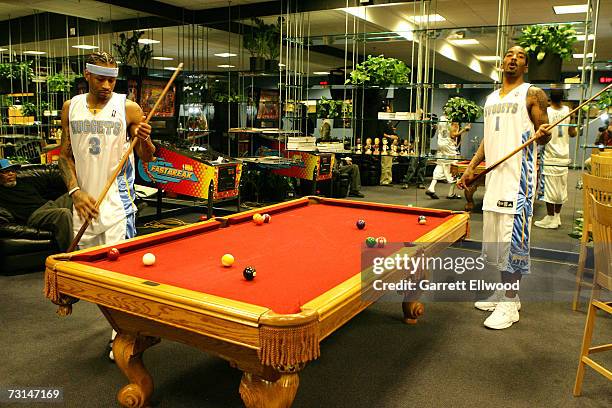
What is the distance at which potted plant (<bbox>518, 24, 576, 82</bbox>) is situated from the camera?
484 cm

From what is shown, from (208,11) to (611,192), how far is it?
657cm

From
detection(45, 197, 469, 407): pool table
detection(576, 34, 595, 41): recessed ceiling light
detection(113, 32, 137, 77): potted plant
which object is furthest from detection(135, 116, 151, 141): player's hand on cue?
detection(113, 32, 137, 77): potted plant

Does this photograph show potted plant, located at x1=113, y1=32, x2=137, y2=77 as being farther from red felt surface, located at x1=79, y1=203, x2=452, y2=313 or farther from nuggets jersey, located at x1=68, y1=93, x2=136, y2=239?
red felt surface, located at x1=79, y1=203, x2=452, y2=313

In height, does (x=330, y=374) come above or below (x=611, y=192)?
below

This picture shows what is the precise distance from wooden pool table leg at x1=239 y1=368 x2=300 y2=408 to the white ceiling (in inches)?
193

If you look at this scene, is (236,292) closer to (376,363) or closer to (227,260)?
(227,260)

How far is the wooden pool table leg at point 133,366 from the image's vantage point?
2424mm

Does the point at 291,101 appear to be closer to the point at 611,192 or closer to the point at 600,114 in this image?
the point at 600,114

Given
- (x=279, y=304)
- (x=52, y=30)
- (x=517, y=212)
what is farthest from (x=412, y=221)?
(x=52, y=30)

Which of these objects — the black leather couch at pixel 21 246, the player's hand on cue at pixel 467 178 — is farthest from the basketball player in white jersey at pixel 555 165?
the black leather couch at pixel 21 246

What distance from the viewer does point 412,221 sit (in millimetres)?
3605

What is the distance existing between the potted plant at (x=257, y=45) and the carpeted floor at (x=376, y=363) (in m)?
4.74

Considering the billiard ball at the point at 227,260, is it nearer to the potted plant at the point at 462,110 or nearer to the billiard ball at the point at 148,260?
the billiard ball at the point at 148,260

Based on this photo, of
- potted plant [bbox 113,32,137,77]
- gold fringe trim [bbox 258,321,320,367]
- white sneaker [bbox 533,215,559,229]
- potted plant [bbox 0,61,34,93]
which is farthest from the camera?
potted plant [bbox 113,32,137,77]
